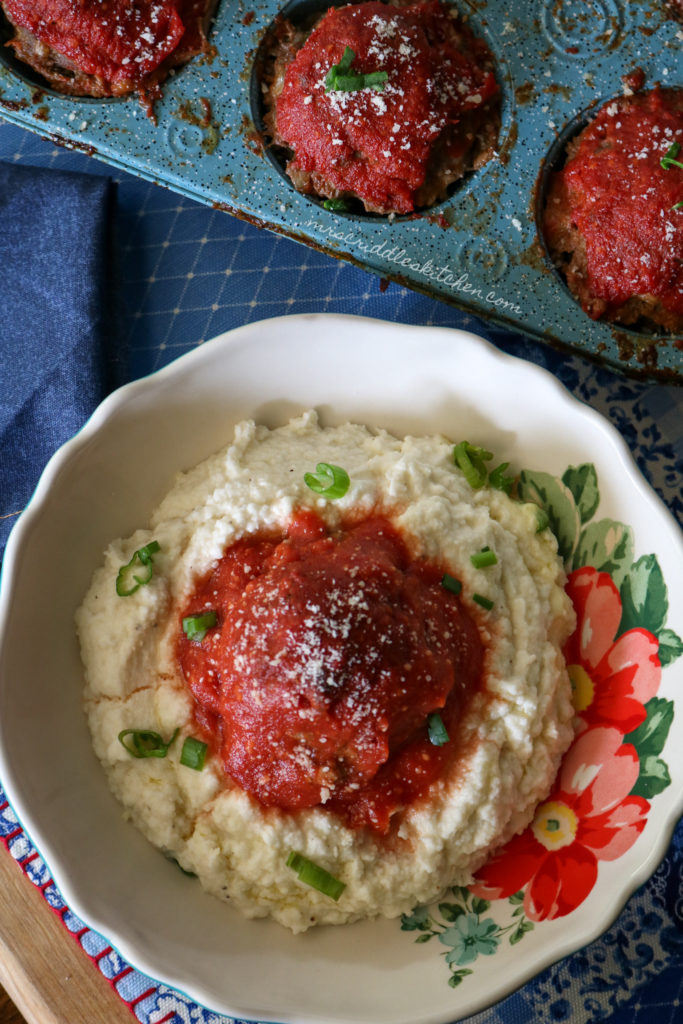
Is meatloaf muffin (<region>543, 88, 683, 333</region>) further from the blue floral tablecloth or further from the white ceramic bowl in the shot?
the white ceramic bowl

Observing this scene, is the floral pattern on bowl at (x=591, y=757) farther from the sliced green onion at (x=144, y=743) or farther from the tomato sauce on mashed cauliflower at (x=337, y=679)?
the sliced green onion at (x=144, y=743)

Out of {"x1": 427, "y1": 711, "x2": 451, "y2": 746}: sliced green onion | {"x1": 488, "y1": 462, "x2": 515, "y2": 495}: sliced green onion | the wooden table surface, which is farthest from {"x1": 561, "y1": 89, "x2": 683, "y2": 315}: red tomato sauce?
the wooden table surface

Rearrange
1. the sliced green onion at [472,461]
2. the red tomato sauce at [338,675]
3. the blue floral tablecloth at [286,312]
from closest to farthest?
the red tomato sauce at [338,675] → the sliced green onion at [472,461] → the blue floral tablecloth at [286,312]

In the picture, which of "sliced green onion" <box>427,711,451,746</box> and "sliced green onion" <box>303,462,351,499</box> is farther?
"sliced green onion" <box>303,462,351,499</box>

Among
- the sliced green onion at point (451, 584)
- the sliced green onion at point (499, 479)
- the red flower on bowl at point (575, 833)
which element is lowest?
the red flower on bowl at point (575, 833)

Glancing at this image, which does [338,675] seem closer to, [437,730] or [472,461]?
[437,730]

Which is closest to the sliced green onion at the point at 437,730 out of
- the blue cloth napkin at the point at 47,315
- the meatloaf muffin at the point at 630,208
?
the meatloaf muffin at the point at 630,208
